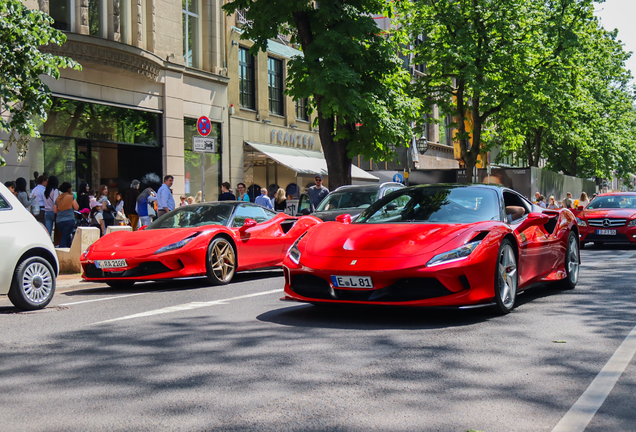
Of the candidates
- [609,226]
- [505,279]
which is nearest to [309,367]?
[505,279]

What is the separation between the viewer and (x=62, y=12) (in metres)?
19.7

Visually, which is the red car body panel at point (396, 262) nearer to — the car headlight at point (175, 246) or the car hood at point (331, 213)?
the car headlight at point (175, 246)

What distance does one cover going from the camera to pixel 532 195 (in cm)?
3516

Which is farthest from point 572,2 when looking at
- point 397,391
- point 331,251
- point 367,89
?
point 397,391

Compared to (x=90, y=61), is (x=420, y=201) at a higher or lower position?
lower

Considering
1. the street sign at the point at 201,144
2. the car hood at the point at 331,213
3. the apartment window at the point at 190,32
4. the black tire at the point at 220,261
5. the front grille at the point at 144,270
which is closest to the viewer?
the front grille at the point at 144,270

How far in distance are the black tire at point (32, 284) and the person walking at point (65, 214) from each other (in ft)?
22.8

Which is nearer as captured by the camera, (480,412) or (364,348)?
(480,412)

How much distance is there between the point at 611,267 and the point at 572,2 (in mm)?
27457

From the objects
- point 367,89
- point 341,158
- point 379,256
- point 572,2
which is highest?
point 572,2

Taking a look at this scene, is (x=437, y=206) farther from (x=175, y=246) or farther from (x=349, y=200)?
(x=349, y=200)

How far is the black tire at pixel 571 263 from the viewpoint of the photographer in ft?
29.9

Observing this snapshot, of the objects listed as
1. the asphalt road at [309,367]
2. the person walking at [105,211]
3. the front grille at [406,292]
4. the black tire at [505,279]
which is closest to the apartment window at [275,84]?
the person walking at [105,211]

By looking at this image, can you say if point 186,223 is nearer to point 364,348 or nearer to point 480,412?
point 364,348
